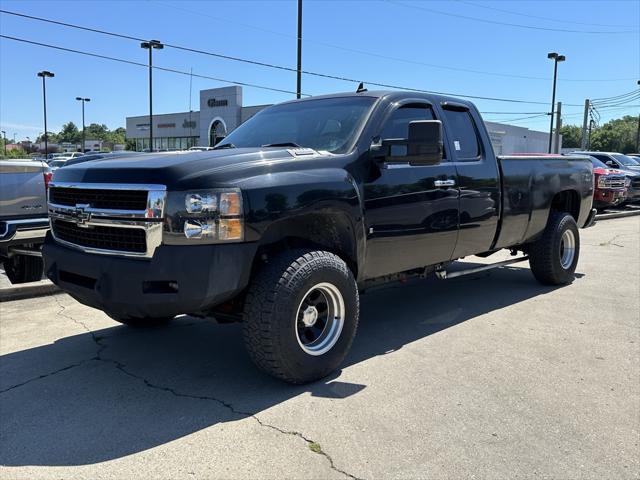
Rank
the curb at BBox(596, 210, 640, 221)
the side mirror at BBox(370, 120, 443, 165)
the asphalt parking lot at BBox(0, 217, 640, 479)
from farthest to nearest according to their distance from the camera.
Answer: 1. the curb at BBox(596, 210, 640, 221)
2. the side mirror at BBox(370, 120, 443, 165)
3. the asphalt parking lot at BBox(0, 217, 640, 479)

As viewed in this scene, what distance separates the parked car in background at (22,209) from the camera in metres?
6.42

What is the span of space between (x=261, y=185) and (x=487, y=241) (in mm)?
3026

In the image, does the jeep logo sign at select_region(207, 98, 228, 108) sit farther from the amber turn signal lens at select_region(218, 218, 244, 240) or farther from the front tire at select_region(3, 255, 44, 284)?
the amber turn signal lens at select_region(218, 218, 244, 240)

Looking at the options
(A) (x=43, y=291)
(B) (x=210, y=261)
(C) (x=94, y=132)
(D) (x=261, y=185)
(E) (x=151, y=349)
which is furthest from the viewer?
(C) (x=94, y=132)

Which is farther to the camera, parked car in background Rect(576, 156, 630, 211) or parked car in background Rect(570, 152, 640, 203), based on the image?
parked car in background Rect(570, 152, 640, 203)

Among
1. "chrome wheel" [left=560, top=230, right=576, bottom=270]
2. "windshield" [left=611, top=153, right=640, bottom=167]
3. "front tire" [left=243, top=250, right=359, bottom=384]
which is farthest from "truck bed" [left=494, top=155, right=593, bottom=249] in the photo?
"windshield" [left=611, top=153, right=640, bottom=167]

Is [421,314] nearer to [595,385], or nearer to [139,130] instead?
[595,385]

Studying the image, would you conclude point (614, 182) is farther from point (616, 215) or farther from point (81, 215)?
point (81, 215)

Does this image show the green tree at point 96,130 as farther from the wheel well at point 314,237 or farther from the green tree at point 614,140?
the wheel well at point 314,237

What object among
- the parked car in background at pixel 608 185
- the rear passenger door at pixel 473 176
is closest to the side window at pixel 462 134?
the rear passenger door at pixel 473 176

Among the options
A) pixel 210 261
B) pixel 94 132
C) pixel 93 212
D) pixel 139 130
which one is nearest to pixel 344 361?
pixel 210 261

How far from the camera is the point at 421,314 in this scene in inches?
223

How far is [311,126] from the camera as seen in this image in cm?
461

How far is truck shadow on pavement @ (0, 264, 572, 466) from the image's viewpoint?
3115mm
